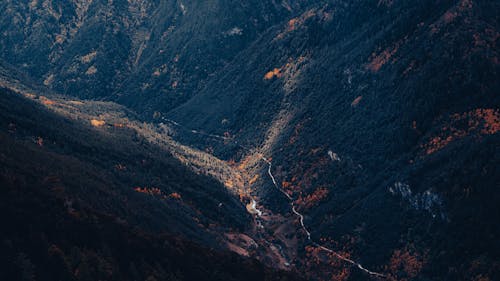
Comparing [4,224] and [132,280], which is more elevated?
[4,224]

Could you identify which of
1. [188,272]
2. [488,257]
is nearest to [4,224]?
[188,272]

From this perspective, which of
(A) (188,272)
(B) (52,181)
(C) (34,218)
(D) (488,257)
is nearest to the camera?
(C) (34,218)

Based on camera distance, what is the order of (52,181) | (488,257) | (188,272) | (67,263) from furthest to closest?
1. (488,257)
2. (52,181)
3. (188,272)
4. (67,263)

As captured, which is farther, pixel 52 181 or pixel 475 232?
pixel 475 232

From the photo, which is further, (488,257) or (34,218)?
(488,257)

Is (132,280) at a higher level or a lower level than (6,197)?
lower

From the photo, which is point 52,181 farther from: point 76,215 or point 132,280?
point 132,280

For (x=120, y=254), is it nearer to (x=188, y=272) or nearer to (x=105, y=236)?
(x=105, y=236)

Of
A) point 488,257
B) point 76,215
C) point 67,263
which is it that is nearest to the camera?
point 67,263

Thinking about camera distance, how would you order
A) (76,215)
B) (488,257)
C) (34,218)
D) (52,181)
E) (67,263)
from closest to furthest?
(67,263)
(34,218)
(76,215)
(52,181)
(488,257)

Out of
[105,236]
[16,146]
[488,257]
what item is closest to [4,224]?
[105,236]
